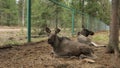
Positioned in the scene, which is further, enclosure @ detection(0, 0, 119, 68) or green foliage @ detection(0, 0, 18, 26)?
green foliage @ detection(0, 0, 18, 26)

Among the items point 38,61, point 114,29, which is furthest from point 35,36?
point 38,61

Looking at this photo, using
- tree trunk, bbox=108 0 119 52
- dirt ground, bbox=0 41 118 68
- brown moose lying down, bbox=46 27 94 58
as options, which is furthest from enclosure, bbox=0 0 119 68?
tree trunk, bbox=108 0 119 52

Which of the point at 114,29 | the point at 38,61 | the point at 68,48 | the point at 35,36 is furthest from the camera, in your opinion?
the point at 35,36

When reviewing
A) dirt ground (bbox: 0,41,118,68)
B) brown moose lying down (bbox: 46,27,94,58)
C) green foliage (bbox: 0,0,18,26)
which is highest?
green foliage (bbox: 0,0,18,26)

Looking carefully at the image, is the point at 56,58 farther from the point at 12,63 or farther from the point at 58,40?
the point at 12,63

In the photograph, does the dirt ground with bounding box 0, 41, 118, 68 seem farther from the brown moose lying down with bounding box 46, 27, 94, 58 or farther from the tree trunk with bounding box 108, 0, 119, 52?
the tree trunk with bounding box 108, 0, 119, 52

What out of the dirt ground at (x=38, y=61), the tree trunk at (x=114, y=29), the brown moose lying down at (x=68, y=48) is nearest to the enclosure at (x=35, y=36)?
the dirt ground at (x=38, y=61)

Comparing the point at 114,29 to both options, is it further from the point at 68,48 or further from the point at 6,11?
the point at 6,11

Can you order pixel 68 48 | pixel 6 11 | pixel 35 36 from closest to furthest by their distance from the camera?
pixel 68 48 < pixel 6 11 < pixel 35 36

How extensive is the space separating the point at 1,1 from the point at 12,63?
4.22 m

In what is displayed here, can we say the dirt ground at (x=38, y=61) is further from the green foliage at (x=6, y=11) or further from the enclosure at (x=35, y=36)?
the green foliage at (x=6, y=11)

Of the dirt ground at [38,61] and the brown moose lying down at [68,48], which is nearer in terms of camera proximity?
the dirt ground at [38,61]

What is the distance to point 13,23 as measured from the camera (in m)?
11.7

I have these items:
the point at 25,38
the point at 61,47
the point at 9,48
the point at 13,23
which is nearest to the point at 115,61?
the point at 61,47
